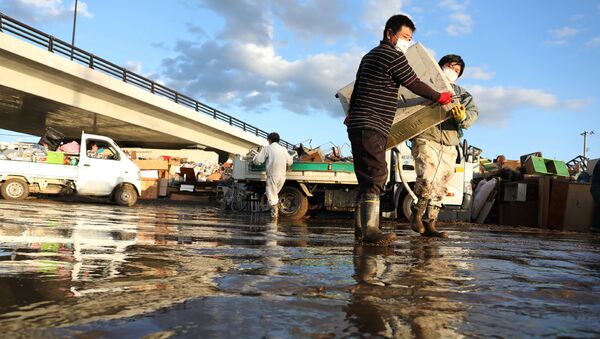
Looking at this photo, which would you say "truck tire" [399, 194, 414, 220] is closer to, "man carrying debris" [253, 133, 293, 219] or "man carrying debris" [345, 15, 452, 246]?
"man carrying debris" [253, 133, 293, 219]

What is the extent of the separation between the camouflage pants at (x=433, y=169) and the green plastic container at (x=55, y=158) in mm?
13235

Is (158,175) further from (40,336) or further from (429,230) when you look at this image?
(40,336)

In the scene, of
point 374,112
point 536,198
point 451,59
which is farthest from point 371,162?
point 536,198

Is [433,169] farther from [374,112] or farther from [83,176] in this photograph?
[83,176]

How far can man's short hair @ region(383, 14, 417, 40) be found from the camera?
473cm

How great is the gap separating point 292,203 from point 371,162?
7.79 m

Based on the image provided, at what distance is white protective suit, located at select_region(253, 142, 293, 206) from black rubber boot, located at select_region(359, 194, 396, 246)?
6.77 meters

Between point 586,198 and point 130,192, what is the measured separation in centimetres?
1331

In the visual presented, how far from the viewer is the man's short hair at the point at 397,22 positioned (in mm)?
4727

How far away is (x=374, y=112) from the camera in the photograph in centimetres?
457

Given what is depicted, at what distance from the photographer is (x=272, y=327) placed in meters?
1.56

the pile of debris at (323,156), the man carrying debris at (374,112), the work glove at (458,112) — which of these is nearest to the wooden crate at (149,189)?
the pile of debris at (323,156)

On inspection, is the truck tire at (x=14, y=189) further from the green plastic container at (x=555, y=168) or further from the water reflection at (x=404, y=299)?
the green plastic container at (x=555, y=168)

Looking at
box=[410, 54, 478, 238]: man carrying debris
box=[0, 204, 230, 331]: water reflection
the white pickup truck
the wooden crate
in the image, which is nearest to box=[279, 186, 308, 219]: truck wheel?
box=[410, 54, 478, 238]: man carrying debris
